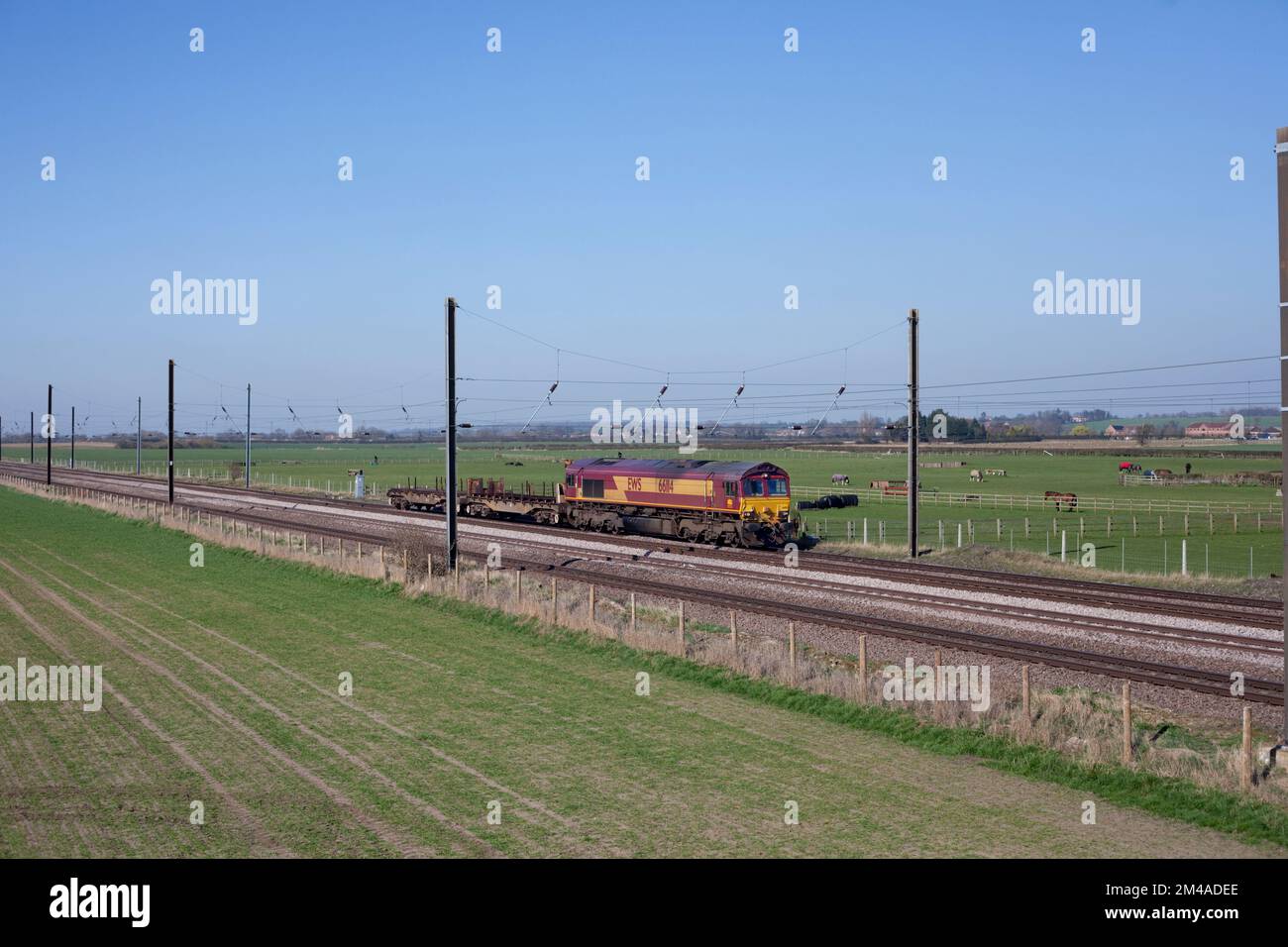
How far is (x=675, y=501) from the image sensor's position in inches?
1912

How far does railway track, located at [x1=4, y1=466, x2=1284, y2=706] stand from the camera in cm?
2023

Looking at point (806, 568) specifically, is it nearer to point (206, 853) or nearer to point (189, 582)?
point (189, 582)

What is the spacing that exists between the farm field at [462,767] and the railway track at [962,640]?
541 cm

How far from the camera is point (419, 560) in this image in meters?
37.4

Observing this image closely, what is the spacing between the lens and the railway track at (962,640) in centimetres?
2023

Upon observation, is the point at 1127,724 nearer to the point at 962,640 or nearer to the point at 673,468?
the point at 962,640

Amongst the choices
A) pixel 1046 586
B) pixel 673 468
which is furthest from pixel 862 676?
pixel 673 468

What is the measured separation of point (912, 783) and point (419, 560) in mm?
24787

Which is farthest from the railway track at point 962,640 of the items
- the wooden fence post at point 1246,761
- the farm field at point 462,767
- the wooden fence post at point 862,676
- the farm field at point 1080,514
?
the farm field at point 1080,514

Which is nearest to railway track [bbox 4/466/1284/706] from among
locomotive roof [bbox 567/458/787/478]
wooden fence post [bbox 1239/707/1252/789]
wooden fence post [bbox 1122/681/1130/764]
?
wooden fence post [bbox 1122/681/1130/764]

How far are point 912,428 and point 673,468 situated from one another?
41.4ft

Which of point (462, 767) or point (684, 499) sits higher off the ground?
point (684, 499)

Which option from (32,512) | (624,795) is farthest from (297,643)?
(32,512)

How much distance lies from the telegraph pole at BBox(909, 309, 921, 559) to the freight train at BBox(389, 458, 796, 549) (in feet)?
21.2
